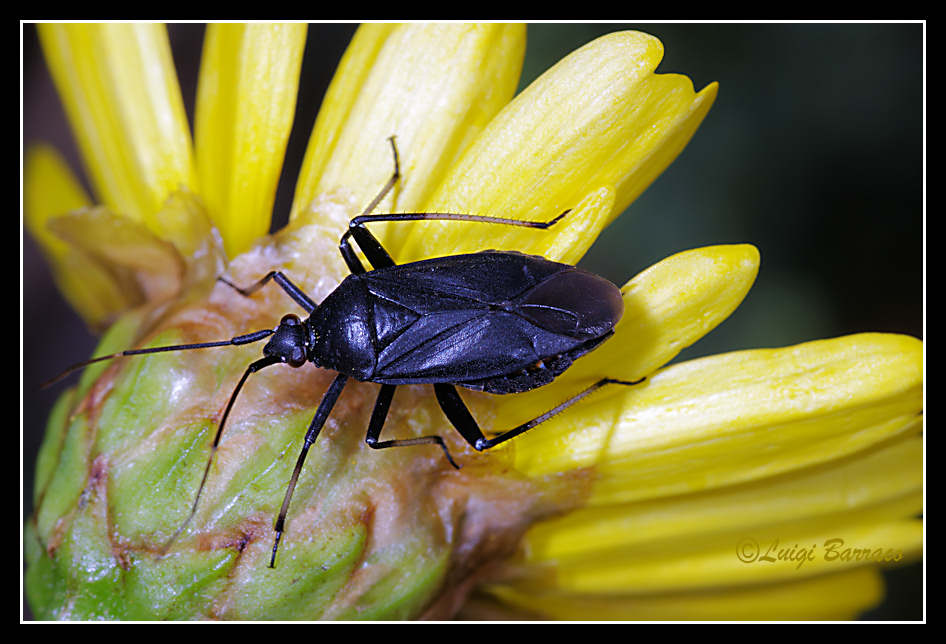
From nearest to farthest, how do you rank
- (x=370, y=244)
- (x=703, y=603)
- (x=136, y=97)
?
(x=370, y=244), (x=703, y=603), (x=136, y=97)

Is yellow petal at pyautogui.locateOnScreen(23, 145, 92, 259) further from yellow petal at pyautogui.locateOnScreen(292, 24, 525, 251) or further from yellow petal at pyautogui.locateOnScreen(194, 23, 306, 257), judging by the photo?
yellow petal at pyautogui.locateOnScreen(292, 24, 525, 251)

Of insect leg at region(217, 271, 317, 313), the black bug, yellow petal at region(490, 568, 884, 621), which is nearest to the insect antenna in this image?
the black bug

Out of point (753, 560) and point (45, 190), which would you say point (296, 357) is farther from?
point (45, 190)

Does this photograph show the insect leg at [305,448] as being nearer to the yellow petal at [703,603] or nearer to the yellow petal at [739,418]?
the yellow petal at [739,418]

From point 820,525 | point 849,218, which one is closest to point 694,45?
point 849,218

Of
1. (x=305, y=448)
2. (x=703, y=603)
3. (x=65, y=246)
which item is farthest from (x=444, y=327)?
(x=65, y=246)
